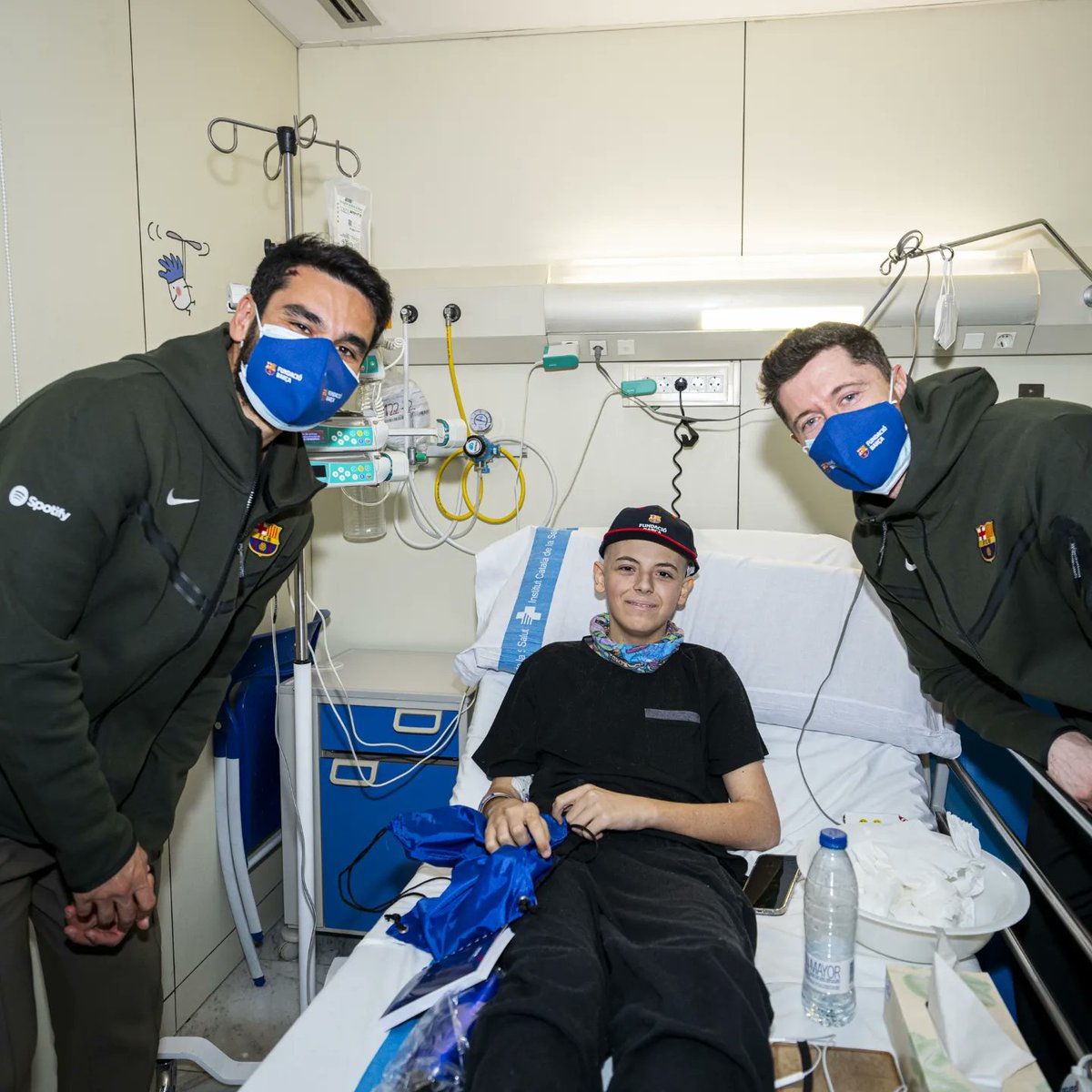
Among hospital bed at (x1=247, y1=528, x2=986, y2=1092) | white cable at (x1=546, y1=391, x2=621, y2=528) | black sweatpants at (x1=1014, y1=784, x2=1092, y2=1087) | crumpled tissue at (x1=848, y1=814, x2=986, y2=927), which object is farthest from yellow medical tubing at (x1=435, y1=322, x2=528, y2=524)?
black sweatpants at (x1=1014, y1=784, x2=1092, y2=1087)

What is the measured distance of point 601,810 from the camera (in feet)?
5.33

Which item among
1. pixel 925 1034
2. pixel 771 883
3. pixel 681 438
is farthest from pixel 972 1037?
pixel 681 438

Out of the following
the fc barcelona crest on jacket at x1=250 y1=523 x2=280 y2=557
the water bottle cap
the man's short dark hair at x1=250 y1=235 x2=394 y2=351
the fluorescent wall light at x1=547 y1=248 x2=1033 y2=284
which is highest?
the fluorescent wall light at x1=547 y1=248 x2=1033 y2=284

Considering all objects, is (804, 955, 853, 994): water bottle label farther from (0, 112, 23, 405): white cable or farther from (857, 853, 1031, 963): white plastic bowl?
(0, 112, 23, 405): white cable

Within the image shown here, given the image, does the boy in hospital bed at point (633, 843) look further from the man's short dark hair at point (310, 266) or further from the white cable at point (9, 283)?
the white cable at point (9, 283)

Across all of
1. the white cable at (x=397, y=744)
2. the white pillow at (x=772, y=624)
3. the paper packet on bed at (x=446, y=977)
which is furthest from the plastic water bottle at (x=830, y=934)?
the white cable at (x=397, y=744)

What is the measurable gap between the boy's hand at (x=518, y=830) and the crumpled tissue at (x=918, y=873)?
561mm

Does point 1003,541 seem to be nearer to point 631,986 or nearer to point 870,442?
point 870,442

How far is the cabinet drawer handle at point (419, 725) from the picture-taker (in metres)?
2.48

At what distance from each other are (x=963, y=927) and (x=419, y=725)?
1501mm

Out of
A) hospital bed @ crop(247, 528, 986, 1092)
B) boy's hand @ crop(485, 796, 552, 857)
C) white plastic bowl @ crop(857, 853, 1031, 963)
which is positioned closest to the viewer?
white plastic bowl @ crop(857, 853, 1031, 963)

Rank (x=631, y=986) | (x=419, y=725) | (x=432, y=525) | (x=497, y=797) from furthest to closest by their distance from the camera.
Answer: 1. (x=432, y=525)
2. (x=419, y=725)
3. (x=497, y=797)
4. (x=631, y=986)

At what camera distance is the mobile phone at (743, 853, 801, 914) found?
1.69 meters

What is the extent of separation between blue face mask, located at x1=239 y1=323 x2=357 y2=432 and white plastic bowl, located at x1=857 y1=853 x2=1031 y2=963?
1.32 m
